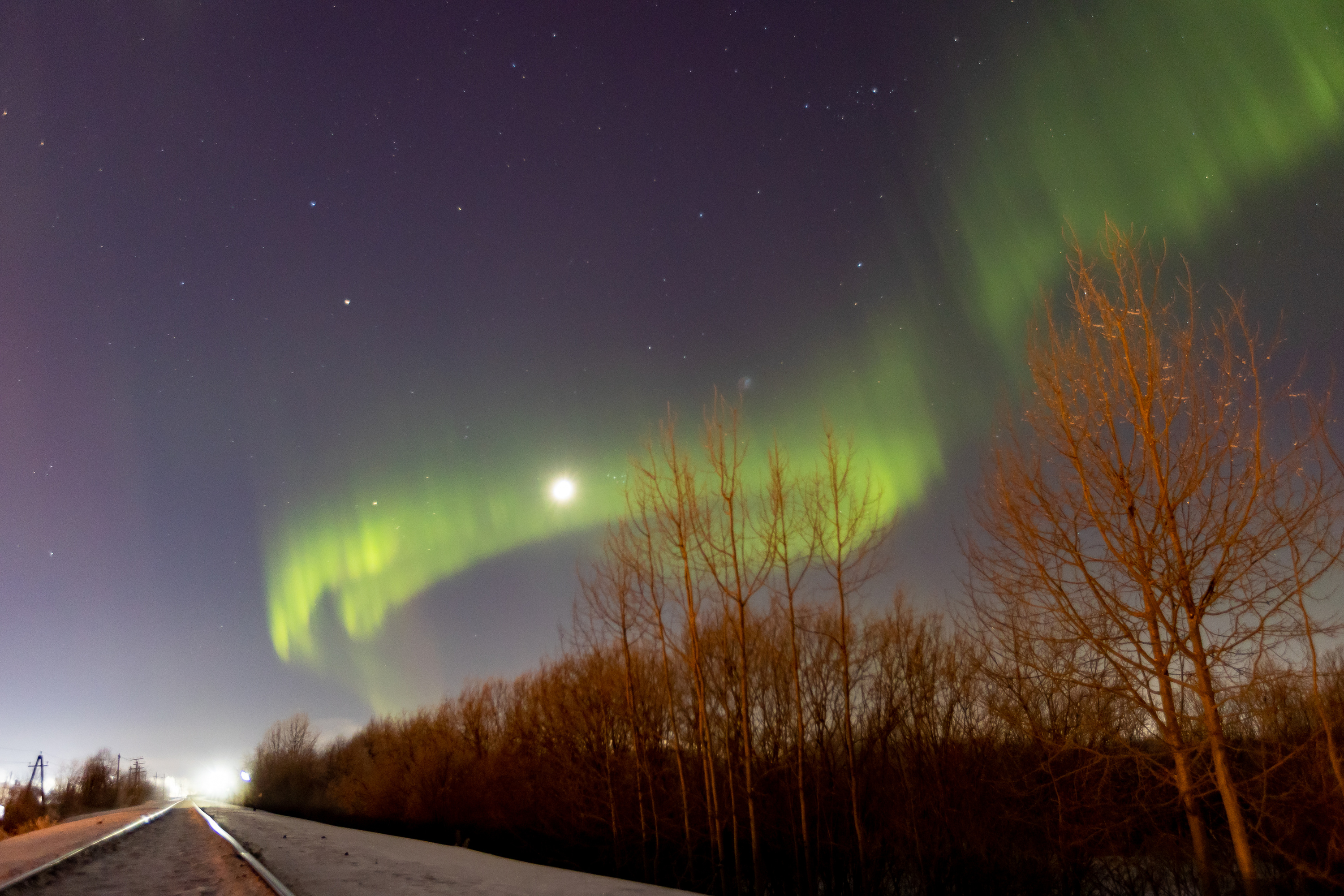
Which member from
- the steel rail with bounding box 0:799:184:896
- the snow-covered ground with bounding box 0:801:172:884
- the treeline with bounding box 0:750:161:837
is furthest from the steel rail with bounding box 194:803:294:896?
the treeline with bounding box 0:750:161:837

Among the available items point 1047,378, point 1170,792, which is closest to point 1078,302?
point 1047,378

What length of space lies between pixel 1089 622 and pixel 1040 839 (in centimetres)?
1287

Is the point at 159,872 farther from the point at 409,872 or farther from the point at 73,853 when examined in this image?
the point at 409,872

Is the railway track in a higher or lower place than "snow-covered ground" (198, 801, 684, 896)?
higher

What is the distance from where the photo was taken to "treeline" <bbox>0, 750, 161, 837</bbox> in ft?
166

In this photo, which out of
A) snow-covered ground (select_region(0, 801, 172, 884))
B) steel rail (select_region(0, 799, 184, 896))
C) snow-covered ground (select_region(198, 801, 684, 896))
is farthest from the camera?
snow-covered ground (select_region(0, 801, 172, 884))

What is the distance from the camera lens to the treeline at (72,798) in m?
50.6

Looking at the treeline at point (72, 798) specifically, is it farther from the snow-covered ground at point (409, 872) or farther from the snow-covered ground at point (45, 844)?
the snow-covered ground at point (409, 872)

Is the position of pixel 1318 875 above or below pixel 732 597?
below

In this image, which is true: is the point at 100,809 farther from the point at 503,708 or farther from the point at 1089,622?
the point at 1089,622

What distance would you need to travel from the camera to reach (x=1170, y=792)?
15422 mm

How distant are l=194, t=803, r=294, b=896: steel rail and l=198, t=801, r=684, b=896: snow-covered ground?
0.19m

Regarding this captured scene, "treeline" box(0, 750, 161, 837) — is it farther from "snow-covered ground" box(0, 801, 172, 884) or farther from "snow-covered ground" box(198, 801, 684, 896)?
"snow-covered ground" box(198, 801, 684, 896)

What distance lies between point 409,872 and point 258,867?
2336 millimetres
